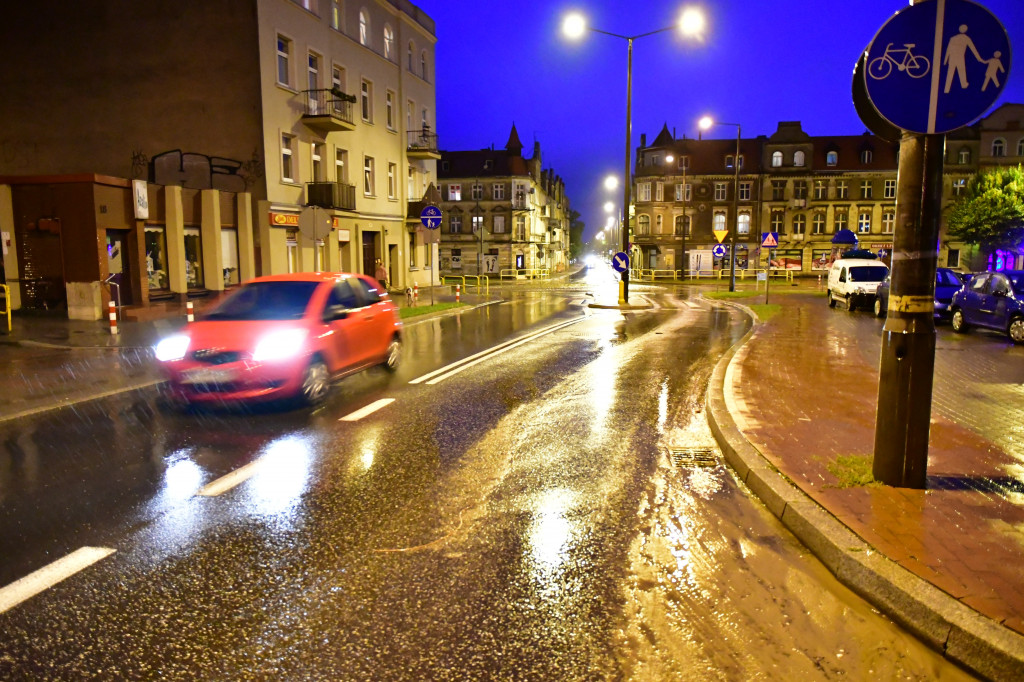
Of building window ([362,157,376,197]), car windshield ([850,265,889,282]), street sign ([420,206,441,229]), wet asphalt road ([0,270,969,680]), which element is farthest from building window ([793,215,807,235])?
wet asphalt road ([0,270,969,680])

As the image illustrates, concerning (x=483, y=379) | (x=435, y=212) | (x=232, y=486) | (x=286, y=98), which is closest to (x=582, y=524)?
(x=232, y=486)

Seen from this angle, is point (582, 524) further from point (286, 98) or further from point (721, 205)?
point (721, 205)

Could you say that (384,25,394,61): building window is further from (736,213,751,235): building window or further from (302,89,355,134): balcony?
(736,213,751,235): building window

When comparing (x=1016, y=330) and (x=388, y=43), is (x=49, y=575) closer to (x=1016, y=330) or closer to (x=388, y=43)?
(x=1016, y=330)

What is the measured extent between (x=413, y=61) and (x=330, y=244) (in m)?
13.8

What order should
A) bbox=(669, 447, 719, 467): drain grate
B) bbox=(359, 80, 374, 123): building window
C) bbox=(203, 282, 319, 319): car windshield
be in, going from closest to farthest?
1. bbox=(669, 447, 719, 467): drain grate
2. bbox=(203, 282, 319, 319): car windshield
3. bbox=(359, 80, 374, 123): building window

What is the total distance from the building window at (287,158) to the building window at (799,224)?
55539 millimetres

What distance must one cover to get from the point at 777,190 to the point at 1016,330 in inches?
2254

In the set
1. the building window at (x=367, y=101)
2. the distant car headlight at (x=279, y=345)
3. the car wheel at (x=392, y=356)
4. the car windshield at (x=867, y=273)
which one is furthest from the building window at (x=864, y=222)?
the distant car headlight at (x=279, y=345)

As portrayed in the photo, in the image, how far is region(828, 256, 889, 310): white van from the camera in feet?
78.2

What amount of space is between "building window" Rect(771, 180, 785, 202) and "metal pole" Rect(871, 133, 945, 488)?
68.5 meters

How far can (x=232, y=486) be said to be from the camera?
19.0 feet

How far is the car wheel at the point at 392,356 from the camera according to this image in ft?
37.5

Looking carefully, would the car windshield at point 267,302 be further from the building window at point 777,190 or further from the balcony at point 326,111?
the building window at point 777,190
